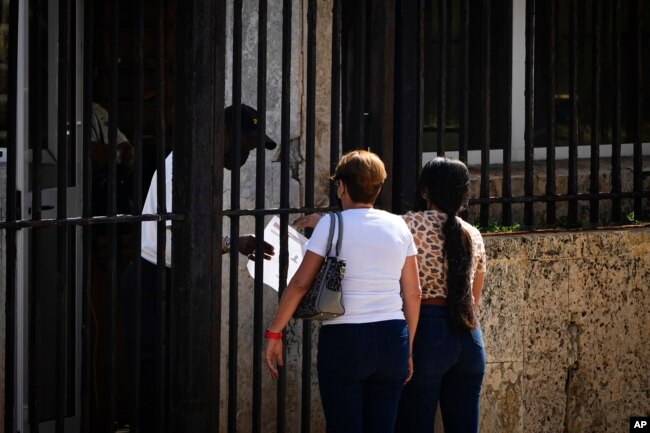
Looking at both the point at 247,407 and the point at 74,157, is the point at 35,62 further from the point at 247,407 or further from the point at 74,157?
the point at 247,407

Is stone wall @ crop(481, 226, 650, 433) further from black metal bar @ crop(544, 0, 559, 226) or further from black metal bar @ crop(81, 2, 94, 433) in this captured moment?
black metal bar @ crop(81, 2, 94, 433)

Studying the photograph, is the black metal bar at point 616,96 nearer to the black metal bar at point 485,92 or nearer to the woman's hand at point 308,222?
the black metal bar at point 485,92

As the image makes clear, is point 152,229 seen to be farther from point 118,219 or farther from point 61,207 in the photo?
point 61,207

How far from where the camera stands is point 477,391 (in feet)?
17.4

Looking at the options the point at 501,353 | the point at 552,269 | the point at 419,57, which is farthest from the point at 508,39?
the point at 501,353

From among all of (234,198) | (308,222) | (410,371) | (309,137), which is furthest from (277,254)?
(410,371)

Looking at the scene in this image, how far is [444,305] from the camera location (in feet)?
17.0

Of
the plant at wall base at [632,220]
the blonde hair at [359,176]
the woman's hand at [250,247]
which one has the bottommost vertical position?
the woman's hand at [250,247]

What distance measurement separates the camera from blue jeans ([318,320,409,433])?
4.81 metres

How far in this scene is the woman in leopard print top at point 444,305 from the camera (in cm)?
514

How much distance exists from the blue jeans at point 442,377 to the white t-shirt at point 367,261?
281 mm

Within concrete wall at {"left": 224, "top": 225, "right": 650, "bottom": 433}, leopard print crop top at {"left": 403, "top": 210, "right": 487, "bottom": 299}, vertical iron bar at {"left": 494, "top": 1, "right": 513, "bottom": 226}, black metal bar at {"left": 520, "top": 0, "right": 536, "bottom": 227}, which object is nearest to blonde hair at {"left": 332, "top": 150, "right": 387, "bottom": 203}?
leopard print crop top at {"left": 403, "top": 210, "right": 487, "bottom": 299}

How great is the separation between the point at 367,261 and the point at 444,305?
504mm

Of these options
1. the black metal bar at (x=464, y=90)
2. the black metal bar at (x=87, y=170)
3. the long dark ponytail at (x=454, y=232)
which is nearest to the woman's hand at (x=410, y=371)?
the long dark ponytail at (x=454, y=232)
